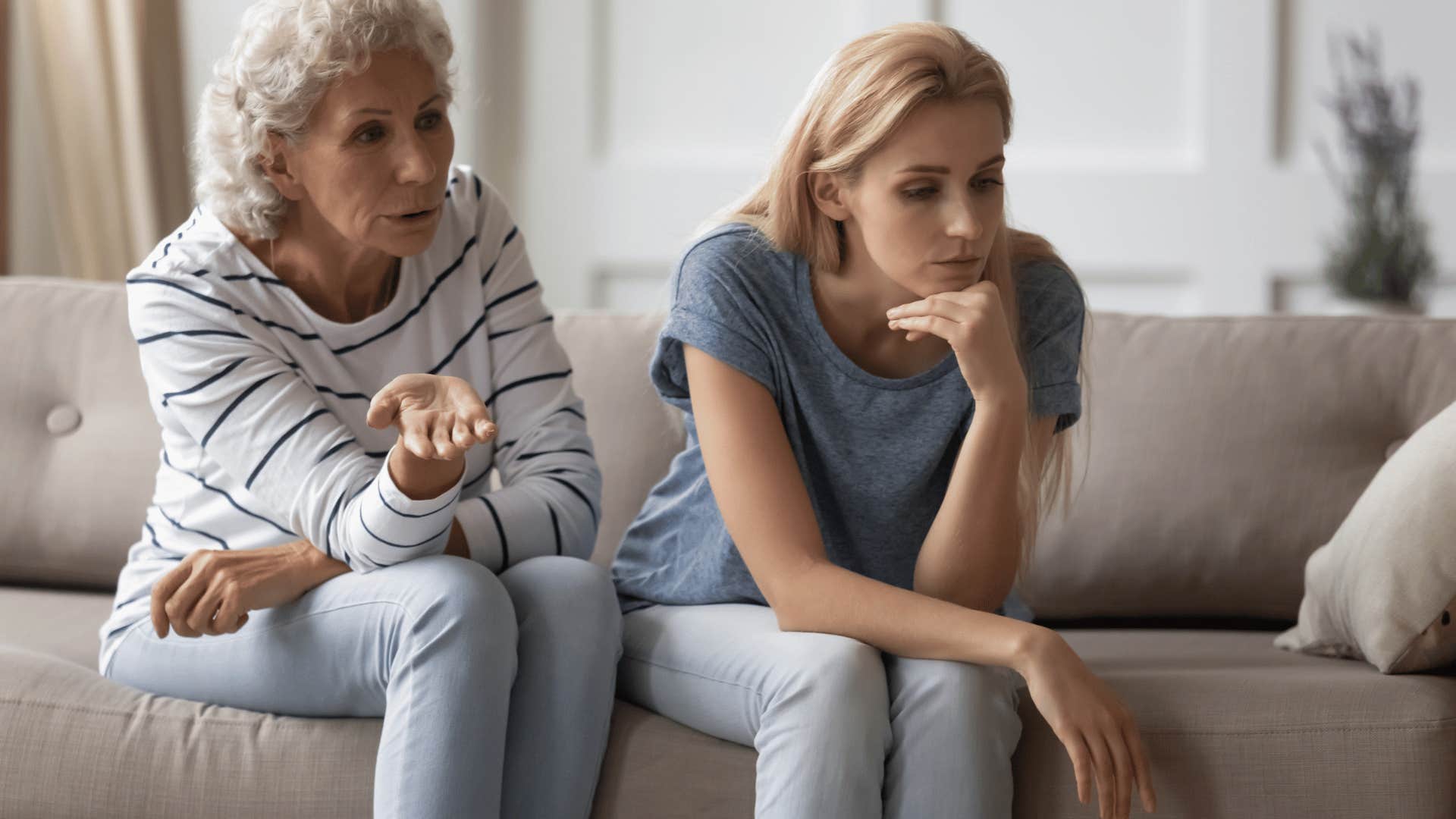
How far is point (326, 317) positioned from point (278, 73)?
A: 0.25m

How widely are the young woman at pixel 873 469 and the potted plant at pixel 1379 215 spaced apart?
127cm

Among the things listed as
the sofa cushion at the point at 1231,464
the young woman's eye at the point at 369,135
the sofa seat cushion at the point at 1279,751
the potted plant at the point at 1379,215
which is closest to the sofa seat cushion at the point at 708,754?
the sofa seat cushion at the point at 1279,751

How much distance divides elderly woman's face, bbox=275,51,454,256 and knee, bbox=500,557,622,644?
0.34 meters

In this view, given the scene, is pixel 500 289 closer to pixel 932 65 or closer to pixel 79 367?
pixel 932 65

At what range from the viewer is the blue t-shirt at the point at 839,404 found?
134 cm

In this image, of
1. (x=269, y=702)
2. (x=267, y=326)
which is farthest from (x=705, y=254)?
(x=269, y=702)

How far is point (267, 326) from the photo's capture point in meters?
1.37

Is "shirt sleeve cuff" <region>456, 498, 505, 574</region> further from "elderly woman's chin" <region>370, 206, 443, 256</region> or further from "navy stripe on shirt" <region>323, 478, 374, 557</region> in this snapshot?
"elderly woman's chin" <region>370, 206, 443, 256</region>

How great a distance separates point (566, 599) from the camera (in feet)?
4.10

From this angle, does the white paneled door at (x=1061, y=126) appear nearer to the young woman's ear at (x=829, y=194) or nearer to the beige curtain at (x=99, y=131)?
the beige curtain at (x=99, y=131)

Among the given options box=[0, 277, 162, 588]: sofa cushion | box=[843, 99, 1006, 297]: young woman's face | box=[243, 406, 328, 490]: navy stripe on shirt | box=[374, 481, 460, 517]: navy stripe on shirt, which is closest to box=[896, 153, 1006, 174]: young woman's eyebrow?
box=[843, 99, 1006, 297]: young woman's face

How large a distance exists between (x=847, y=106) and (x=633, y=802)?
2.16 feet

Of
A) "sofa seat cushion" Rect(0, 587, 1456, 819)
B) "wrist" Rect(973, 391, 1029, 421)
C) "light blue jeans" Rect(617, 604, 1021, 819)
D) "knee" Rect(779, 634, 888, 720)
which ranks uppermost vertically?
"wrist" Rect(973, 391, 1029, 421)

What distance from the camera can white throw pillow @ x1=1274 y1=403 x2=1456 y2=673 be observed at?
4.16 ft
